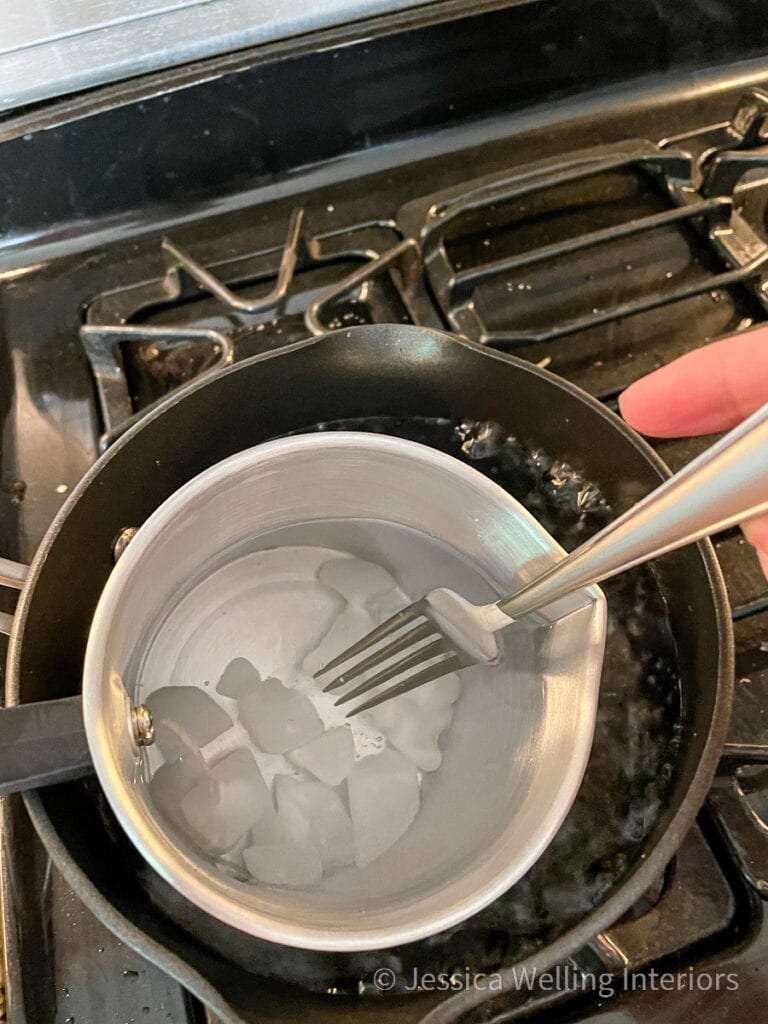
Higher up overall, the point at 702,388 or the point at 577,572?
the point at 702,388

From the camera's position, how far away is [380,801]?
0.45 metres

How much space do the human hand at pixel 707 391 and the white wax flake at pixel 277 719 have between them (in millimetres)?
266

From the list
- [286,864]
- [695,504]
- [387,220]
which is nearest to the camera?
[695,504]

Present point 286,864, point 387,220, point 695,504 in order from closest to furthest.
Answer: point 695,504, point 286,864, point 387,220

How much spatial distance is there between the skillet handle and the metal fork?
16cm

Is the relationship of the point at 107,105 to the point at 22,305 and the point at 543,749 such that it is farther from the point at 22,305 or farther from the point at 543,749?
the point at 543,749

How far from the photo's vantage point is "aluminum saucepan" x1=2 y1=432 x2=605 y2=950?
356 millimetres

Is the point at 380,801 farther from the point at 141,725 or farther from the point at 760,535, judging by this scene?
the point at 760,535

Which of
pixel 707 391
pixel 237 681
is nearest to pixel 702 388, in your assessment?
pixel 707 391

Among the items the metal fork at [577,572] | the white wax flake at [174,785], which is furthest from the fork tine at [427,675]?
the white wax flake at [174,785]

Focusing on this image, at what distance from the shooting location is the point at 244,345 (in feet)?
1.86

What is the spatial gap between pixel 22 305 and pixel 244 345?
167 mm

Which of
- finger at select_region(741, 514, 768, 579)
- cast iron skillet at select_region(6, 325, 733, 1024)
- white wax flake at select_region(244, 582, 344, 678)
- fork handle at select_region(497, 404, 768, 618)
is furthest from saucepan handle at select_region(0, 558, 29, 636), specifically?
finger at select_region(741, 514, 768, 579)

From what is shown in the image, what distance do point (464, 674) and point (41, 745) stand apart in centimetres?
23
